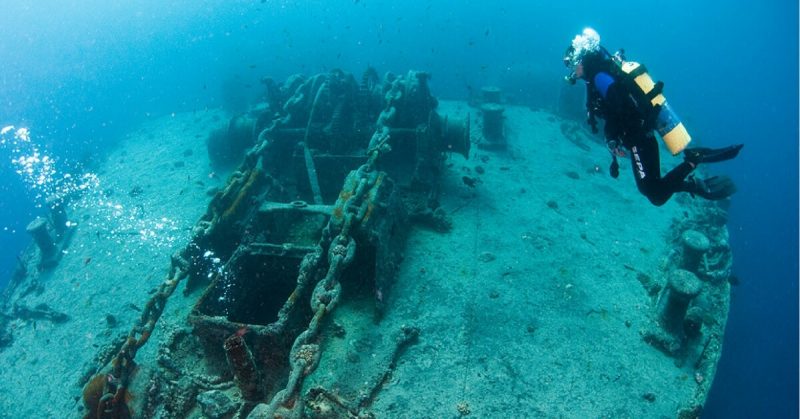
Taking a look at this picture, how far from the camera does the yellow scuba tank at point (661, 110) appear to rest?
3193 mm

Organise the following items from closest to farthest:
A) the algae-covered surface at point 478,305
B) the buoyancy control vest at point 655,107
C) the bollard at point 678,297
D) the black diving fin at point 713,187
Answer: the buoyancy control vest at point 655,107
the black diving fin at point 713,187
the algae-covered surface at point 478,305
the bollard at point 678,297

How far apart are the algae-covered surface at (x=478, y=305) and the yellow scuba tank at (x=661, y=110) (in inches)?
90.5

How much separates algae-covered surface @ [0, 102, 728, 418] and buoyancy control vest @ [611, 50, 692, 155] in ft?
7.60

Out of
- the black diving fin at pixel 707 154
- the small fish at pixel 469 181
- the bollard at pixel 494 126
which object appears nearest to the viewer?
the black diving fin at pixel 707 154

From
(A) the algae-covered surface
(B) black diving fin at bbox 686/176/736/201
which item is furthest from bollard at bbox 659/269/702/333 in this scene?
(B) black diving fin at bbox 686/176/736/201

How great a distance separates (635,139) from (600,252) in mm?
2884

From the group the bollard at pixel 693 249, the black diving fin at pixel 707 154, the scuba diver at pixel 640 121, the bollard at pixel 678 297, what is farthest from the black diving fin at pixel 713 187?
the bollard at pixel 693 249

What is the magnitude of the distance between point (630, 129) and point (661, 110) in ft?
0.87

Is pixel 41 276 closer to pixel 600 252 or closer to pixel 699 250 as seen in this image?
pixel 600 252

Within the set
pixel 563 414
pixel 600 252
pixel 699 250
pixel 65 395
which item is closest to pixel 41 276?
pixel 65 395

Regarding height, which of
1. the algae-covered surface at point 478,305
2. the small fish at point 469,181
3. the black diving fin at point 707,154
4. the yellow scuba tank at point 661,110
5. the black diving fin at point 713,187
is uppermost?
the yellow scuba tank at point 661,110

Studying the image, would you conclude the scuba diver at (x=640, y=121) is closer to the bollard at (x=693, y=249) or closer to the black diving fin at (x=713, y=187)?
the black diving fin at (x=713, y=187)

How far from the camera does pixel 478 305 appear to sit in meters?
4.62

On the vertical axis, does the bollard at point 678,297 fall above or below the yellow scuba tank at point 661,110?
below
